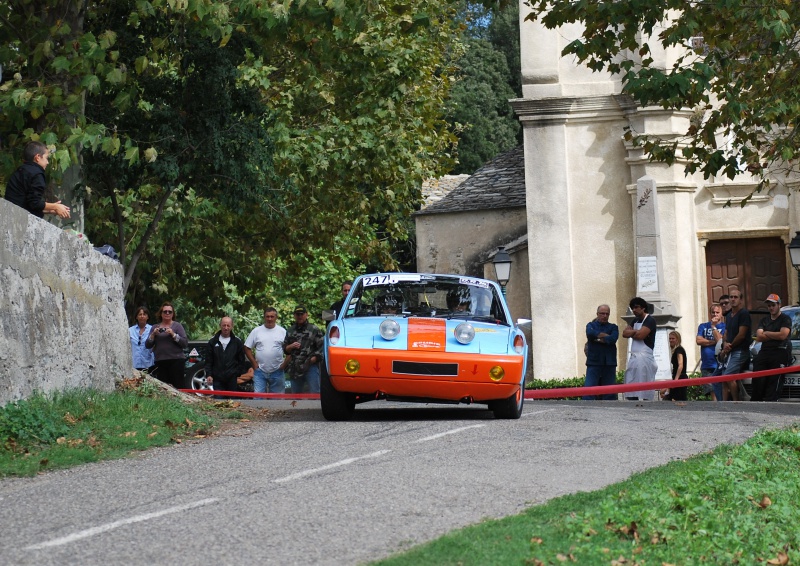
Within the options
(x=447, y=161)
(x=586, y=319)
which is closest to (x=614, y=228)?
(x=586, y=319)

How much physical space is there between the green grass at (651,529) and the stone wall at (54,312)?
5855 millimetres

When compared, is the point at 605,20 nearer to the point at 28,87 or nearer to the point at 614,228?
the point at 28,87

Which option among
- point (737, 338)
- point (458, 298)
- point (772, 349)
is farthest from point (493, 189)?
point (458, 298)

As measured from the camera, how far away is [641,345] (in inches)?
815

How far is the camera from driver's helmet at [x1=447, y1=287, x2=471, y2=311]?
14.7 m

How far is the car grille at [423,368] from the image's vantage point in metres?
13.4

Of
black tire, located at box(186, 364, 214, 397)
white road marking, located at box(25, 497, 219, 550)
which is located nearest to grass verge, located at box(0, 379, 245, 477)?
white road marking, located at box(25, 497, 219, 550)

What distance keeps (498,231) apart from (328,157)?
1307cm

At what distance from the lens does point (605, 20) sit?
16.5 m

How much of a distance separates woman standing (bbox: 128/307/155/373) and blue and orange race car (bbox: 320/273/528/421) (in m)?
6.66

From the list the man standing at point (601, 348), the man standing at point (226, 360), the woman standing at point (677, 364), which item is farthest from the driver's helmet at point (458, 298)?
the woman standing at point (677, 364)

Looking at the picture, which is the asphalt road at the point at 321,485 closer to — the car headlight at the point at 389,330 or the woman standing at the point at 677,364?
the car headlight at the point at 389,330

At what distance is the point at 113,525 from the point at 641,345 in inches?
564

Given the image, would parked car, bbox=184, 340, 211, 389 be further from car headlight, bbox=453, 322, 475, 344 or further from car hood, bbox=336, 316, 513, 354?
car headlight, bbox=453, 322, 475, 344
